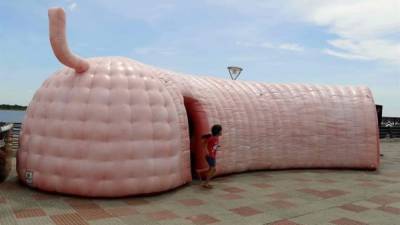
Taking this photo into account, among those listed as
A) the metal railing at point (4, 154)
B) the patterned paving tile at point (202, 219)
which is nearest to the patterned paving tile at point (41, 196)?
the metal railing at point (4, 154)

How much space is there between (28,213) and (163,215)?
198 centimetres

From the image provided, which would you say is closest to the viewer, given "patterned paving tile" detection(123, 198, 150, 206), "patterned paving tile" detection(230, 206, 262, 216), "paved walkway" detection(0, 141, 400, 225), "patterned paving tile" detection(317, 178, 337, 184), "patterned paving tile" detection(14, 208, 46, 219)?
"patterned paving tile" detection(14, 208, 46, 219)

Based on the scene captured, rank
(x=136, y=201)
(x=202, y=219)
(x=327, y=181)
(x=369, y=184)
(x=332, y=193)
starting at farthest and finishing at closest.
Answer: (x=327, y=181), (x=369, y=184), (x=332, y=193), (x=136, y=201), (x=202, y=219)

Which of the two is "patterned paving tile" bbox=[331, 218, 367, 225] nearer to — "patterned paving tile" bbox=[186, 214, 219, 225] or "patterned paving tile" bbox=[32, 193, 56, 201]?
"patterned paving tile" bbox=[186, 214, 219, 225]

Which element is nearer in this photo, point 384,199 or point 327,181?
point 384,199

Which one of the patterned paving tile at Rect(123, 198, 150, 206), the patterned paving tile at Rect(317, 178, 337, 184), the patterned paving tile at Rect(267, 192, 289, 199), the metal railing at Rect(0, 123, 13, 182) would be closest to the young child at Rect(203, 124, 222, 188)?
the patterned paving tile at Rect(267, 192, 289, 199)

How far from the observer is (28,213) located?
5.90 m

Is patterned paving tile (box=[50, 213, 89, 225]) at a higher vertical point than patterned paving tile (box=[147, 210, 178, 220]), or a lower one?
higher

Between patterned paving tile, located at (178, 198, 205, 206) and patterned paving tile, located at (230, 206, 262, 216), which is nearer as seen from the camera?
patterned paving tile, located at (230, 206, 262, 216)

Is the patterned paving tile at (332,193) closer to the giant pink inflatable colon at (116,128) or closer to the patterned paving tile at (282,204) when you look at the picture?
the patterned paving tile at (282,204)

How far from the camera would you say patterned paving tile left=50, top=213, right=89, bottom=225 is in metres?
5.52

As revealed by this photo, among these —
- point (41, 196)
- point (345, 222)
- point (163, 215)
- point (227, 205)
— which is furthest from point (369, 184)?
point (41, 196)

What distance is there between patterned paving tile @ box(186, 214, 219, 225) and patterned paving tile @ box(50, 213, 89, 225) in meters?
1.54

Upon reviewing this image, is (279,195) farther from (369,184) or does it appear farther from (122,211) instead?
(122,211)
